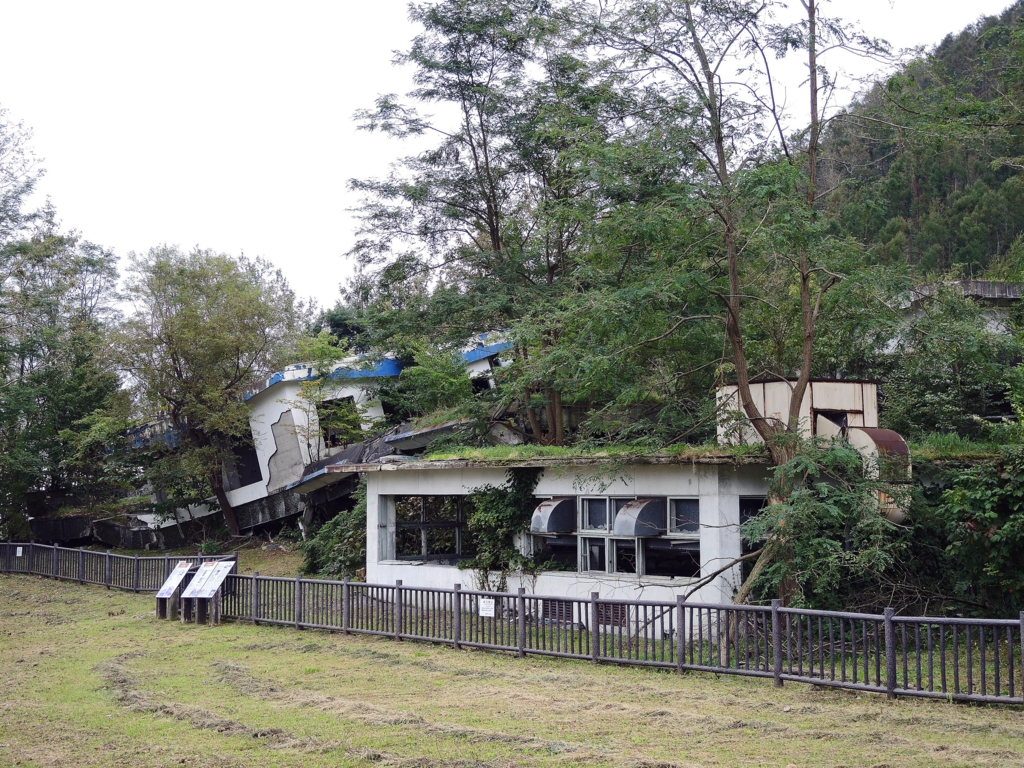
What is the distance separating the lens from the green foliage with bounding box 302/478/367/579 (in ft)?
74.8

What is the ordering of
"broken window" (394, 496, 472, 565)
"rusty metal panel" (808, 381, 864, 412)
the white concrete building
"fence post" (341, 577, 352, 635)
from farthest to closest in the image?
"broken window" (394, 496, 472, 565), "fence post" (341, 577, 352, 635), "rusty metal panel" (808, 381, 864, 412), the white concrete building

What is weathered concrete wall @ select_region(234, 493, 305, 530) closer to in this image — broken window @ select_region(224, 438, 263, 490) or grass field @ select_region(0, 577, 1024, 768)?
broken window @ select_region(224, 438, 263, 490)

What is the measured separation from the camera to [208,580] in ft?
56.9

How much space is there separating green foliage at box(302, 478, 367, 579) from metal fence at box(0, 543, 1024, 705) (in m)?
4.97

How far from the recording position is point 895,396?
20.7 m

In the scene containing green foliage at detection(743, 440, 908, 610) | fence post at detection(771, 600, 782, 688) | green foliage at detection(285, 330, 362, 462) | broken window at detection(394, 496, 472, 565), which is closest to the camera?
fence post at detection(771, 600, 782, 688)

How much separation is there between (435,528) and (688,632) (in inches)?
425

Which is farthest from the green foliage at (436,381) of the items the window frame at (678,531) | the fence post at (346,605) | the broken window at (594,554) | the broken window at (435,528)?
the window frame at (678,531)

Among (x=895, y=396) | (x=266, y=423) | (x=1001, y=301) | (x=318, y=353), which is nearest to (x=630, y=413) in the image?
(x=895, y=396)

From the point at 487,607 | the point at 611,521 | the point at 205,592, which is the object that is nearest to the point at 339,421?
the point at 205,592

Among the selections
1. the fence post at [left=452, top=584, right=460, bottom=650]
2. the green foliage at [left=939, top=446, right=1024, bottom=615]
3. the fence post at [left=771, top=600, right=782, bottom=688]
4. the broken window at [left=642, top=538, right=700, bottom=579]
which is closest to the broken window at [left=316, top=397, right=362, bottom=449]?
the broken window at [left=642, top=538, right=700, bottom=579]

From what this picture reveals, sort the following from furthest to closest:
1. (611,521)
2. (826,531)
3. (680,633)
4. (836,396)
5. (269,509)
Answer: (269,509), (611,521), (836,396), (826,531), (680,633)

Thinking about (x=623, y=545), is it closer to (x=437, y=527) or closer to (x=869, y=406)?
(x=869, y=406)

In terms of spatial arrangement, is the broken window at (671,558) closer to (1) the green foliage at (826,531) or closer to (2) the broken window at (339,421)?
(1) the green foliage at (826,531)
